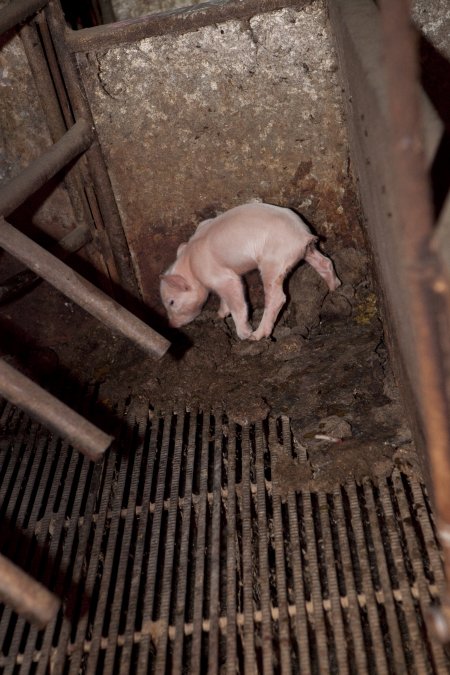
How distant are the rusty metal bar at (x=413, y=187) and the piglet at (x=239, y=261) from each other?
206cm

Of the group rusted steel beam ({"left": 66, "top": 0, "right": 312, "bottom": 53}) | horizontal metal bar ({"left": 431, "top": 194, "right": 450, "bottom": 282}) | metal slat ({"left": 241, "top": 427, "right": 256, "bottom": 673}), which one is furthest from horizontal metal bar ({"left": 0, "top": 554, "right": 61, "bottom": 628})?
rusted steel beam ({"left": 66, "top": 0, "right": 312, "bottom": 53})

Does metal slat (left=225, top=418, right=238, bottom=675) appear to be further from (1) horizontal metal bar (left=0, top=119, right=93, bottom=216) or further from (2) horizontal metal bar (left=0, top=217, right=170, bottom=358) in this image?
(1) horizontal metal bar (left=0, top=119, right=93, bottom=216)

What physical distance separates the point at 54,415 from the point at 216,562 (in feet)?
2.95

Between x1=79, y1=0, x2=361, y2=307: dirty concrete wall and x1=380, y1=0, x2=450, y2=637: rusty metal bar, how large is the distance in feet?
7.13

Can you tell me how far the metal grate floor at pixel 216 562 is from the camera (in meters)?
2.30

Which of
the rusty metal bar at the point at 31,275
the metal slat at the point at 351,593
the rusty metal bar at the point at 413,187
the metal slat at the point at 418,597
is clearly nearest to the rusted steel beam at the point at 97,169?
the rusty metal bar at the point at 31,275

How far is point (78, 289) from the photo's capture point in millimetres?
2664

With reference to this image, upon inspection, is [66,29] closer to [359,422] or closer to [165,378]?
[165,378]

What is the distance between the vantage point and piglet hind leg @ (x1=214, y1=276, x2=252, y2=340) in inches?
151

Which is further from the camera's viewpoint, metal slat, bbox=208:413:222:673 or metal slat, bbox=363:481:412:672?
metal slat, bbox=208:413:222:673


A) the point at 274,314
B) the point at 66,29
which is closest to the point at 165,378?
the point at 274,314

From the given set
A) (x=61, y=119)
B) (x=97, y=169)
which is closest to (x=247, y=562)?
(x=97, y=169)

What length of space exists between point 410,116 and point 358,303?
2506 millimetres

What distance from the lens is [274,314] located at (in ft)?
12.4
